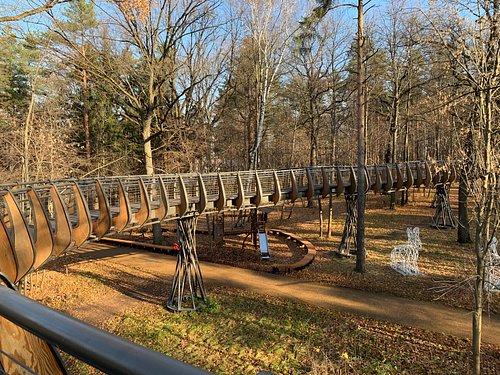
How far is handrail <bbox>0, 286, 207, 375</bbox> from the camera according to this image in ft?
2.02

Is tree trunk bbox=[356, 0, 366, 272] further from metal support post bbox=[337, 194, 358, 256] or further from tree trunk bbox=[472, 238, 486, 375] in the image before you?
tree trunk bbox=[472, 238, 486, 375]

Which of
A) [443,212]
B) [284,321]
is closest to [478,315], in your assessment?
[284,321]

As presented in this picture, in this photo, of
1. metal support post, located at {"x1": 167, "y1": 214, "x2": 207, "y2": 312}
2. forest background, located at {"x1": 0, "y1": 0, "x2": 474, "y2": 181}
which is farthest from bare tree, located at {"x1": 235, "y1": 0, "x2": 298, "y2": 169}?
metal support post, located at {"x1": 167, "y1": 214, "x2": 207, "y2": 312}

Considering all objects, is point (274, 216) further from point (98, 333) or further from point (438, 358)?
point (98, 333)

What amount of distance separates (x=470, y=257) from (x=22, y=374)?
16602 millimetres

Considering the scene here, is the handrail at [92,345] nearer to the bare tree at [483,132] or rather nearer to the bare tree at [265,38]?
the bare tree at [483,132]

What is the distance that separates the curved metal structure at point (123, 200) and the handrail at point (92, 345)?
544cm

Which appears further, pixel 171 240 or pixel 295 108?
pixel 295 108

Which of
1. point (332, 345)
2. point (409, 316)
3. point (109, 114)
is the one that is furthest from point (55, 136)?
point (409, 316)

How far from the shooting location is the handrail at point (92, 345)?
24.3 inches

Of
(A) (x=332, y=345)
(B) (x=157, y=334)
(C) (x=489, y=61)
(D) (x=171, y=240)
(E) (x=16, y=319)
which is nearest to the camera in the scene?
(E) (x=16, y=319)

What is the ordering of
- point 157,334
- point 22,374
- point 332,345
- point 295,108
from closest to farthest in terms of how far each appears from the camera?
point 22,374
point 332,345
point 157,334
point 295,108

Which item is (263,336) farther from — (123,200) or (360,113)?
(360,113)

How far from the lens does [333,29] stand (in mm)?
25438
